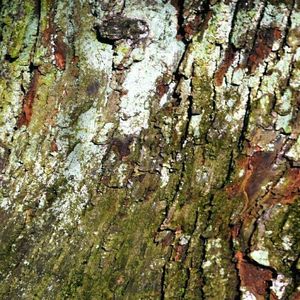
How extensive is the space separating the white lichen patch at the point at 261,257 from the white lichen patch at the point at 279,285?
41 mm

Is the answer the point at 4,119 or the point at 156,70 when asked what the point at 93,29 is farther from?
the point at 4,119

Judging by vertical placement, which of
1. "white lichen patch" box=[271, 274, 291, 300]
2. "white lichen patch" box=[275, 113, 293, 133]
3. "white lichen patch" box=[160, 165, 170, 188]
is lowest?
"white lichen patch" box=[271, 274, 291, 300]

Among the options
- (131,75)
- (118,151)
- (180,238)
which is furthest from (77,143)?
(180,238)

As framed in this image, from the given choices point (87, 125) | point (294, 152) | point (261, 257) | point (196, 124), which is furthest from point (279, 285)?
point (87, 125)

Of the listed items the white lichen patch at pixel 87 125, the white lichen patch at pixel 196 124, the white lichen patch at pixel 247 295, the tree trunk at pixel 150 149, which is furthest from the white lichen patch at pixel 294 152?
the white lichen patch at pixel 87 125

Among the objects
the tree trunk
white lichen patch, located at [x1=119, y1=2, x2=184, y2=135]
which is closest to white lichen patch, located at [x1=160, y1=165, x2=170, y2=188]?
the tree trunk

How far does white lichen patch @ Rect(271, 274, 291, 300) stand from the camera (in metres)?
1.31

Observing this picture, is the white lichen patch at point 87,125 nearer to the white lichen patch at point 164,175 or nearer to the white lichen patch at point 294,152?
the white lichen patch at point 164,175

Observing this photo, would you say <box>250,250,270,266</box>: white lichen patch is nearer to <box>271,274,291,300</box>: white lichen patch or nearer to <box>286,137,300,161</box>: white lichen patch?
<box>271,274,291,300</box>: white lichen patch

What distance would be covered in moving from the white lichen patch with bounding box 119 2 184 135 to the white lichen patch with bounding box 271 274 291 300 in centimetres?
45

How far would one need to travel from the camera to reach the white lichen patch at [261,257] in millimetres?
1307

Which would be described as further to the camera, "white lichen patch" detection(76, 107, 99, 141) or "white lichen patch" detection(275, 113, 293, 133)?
"white lichen patch" detection(76, 107, 99, 141)

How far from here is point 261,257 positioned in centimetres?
131

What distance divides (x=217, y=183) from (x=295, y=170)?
0.17m
